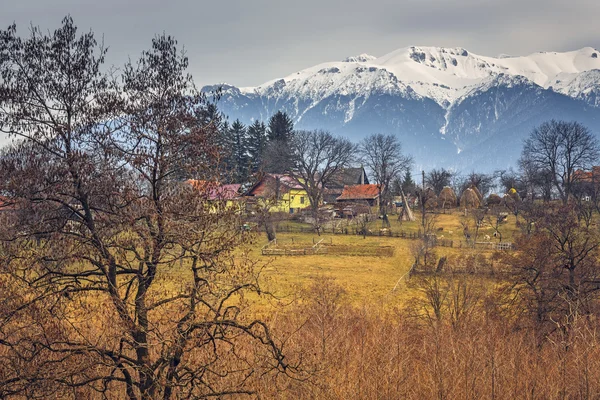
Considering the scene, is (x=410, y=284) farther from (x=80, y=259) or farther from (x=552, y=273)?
(x=80, y=259)

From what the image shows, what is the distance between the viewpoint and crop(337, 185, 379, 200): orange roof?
76.6 m


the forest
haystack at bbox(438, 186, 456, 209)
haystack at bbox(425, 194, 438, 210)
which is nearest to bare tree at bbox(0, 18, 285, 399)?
the forest

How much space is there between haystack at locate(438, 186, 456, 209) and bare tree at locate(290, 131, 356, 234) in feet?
60.7

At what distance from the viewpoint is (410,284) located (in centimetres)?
3023

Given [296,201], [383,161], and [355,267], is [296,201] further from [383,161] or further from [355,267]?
[355,267]

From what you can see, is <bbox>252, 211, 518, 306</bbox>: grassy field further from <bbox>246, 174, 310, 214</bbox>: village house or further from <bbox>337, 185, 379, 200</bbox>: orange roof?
<bbox>337, 185, 379, 200</bbox>: orange roof

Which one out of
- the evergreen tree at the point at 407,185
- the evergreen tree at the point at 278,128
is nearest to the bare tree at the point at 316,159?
the evergreen tree at the point at 278,128

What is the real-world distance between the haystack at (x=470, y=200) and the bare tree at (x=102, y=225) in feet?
207

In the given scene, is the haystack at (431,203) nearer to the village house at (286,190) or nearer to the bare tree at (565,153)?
the bare tree at (565,153)

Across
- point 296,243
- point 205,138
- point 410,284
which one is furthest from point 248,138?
point 205,138

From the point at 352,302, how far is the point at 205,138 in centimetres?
1697

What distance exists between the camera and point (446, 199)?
72562 millimetres

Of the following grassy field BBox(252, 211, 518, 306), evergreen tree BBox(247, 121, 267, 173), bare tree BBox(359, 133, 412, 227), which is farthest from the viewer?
evergreen tree BBox(247, 121, 267, 173)

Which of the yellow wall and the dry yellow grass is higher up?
the yellow wall
